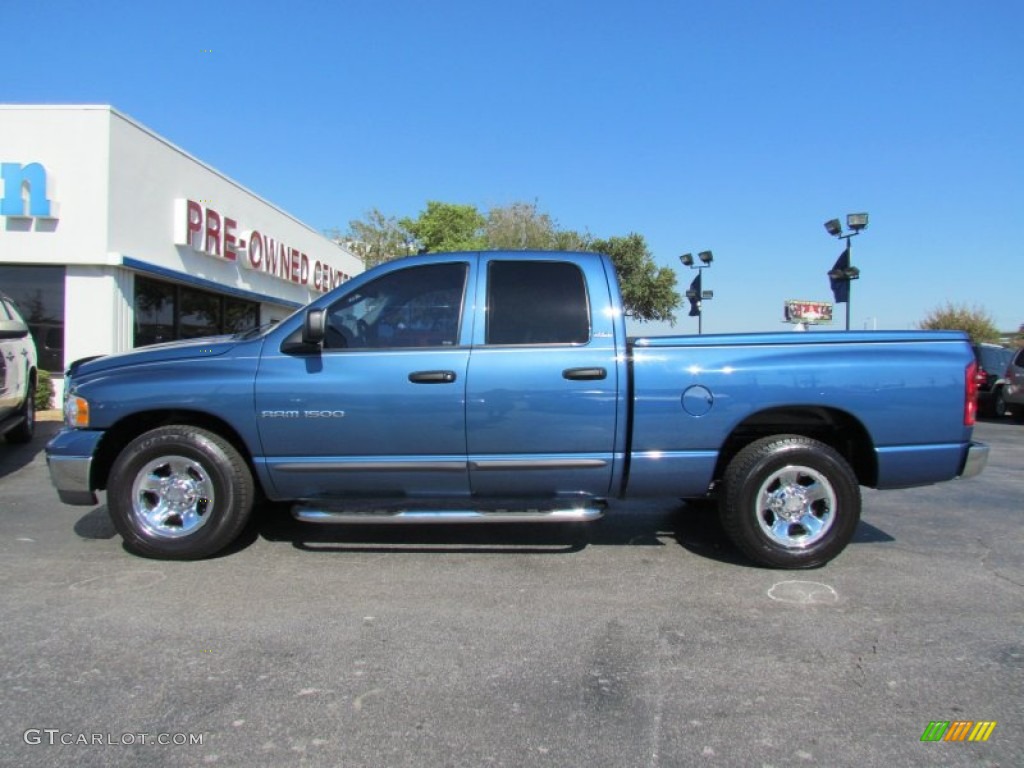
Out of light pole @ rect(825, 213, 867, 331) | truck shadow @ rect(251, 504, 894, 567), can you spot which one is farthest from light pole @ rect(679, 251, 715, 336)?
truck shadow @ rect(251, 504, 894, 567)

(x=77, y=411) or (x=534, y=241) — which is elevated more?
(x=534, y=241)

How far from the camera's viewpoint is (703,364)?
13.7ft

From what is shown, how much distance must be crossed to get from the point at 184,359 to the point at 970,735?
A: 4.36 m

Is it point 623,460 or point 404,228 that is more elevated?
point 404,228

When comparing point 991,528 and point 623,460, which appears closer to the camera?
point 623,460

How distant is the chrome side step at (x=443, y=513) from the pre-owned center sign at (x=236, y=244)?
1140 cm

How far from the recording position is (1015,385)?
13.9 meters

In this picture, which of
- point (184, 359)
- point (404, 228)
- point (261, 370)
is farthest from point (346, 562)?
point (404, 228)

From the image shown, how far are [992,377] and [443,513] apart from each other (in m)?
15.7

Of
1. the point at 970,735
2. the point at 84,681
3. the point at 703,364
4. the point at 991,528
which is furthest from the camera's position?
the point at 991,528

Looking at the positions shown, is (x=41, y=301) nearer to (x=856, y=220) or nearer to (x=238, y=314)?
(x=238, y=314)

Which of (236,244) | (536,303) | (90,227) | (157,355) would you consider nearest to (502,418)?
(536,303)

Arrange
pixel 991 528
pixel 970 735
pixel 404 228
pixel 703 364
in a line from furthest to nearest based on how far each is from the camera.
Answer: pixel 404 228 < pixel 991 528 < pixel 703 364 < pixel 970 735

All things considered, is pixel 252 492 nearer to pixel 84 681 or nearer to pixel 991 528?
pixel 84 681
